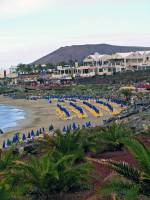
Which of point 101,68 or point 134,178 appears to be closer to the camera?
point 134,178

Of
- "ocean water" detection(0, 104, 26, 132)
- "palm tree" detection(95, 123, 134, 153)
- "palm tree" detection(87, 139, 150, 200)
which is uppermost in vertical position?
"palm tree" detection(87, 139, 150, 200)

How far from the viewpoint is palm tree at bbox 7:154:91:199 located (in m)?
9.48

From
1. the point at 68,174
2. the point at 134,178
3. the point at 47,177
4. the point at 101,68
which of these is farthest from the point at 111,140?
the point at 101,68

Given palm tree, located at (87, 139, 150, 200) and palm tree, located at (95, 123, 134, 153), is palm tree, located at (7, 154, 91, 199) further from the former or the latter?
palm tree, located at (95, 123, 134, 153)

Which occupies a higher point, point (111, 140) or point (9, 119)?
point (111, 140)

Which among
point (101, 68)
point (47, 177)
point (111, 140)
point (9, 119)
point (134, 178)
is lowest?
point (9, 119)

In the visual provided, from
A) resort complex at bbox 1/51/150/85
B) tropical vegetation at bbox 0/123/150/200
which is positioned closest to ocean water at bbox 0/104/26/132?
tropical vegetation at bbox 0/123/150/200

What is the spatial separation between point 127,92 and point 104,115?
16.6m

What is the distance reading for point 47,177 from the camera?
951cm

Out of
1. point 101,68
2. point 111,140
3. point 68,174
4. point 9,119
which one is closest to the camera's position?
point 68,174

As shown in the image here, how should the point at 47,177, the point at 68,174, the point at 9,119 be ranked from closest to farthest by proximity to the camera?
the point at 47,177 < the point at 68,174 < the point at 9,119

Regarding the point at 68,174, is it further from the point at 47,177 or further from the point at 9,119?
the point at 9,119

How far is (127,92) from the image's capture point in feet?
202

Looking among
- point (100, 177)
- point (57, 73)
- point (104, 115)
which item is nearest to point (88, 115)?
point (104, 115)
